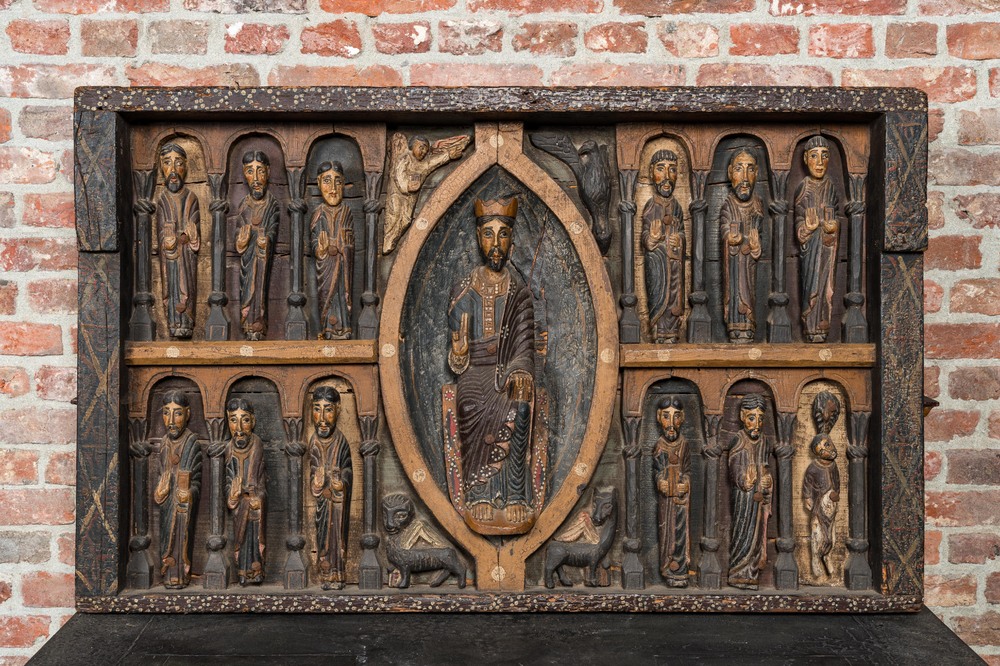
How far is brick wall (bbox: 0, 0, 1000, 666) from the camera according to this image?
8.68ft

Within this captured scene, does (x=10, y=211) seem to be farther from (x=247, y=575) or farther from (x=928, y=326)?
(x=928, y=326)

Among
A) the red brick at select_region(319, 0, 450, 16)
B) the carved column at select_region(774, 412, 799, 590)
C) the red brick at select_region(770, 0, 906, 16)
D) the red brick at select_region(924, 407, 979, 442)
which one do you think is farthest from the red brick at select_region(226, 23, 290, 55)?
the red brick at select_region(924, 407, 979, 442)

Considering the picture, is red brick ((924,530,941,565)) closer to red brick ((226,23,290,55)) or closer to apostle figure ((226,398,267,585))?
apostle figure ((226,398,267,585))

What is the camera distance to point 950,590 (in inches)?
107

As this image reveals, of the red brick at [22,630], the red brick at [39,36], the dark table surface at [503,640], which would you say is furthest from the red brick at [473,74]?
the red brick at [22,630]

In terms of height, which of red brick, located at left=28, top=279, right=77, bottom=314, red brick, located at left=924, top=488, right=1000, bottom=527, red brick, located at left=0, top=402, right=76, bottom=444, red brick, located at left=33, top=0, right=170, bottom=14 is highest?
red brick, located at left=33, top=0, right=170, bottom=14

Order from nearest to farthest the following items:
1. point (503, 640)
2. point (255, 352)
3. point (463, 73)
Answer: point (503, 640), point (255, 352), point (463, 73)

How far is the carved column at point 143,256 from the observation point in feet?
7.93

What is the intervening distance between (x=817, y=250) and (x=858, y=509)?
73 cm

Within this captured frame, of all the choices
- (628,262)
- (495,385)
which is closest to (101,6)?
(495,385)

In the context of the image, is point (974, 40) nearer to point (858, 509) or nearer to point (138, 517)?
point (858, 509)

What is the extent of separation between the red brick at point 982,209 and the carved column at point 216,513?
231 cm

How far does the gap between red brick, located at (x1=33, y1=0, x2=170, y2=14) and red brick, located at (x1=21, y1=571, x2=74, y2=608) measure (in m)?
1.73

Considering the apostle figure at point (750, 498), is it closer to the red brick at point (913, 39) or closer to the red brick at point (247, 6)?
the red brick at point (913, 39)
